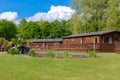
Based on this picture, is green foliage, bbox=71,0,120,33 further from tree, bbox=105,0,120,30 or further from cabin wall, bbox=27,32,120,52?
cabin wall, bbox=27,32,120,52

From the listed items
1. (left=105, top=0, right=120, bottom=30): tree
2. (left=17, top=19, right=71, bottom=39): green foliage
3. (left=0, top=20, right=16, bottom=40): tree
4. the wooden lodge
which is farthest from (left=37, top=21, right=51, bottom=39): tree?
the wooden lodge

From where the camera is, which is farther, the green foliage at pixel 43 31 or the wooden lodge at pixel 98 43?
the green foliage at pixel 43 31

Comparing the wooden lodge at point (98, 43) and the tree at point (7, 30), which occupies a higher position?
the tree at point (7, 30)

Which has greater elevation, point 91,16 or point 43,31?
point 91,16

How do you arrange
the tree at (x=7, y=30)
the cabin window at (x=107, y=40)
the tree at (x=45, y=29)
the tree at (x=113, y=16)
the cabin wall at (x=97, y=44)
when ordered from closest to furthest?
the cabin wall at (x=97, y=44) < the cabin window at (x=107, y=40) < the tree at (x=113, y=16) < the tree at (x=7, y=30) < the tree at (x=45, y=29)

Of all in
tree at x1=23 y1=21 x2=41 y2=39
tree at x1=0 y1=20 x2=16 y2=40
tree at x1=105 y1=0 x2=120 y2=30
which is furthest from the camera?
tree at x1=23 y1=21 x2=41 y2=39

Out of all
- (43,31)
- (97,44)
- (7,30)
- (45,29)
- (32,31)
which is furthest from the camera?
(45,29)

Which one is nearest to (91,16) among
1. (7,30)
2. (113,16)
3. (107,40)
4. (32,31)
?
(113,16)

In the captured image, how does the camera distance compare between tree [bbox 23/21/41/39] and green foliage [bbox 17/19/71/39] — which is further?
tree [bbox 23/21/41/39]

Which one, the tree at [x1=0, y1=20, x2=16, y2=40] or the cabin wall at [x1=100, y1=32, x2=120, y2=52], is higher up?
the tree at [x1=0, y1=20, x2=16, y2=40]

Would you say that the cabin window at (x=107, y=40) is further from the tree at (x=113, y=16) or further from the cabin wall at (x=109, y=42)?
the tree at (x=113, y=16)

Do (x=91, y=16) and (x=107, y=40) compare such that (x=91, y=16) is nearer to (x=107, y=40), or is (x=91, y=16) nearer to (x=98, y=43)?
(x=107, y=40)

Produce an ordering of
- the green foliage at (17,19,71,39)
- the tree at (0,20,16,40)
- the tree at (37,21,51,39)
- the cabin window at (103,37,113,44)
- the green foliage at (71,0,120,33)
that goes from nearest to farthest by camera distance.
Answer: the cabin window at (103,37,113,44) → the green foliage at (71,0,120,33) → the tree at (0,20,16,40) → the green foliage at (17,19,71,39) → the tree at (37,21,51,39)

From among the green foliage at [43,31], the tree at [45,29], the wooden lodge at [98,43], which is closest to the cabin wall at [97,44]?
the wooden lodge at [98,43]
